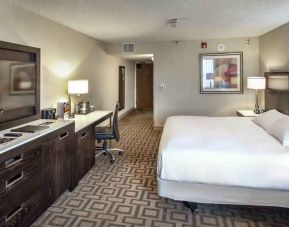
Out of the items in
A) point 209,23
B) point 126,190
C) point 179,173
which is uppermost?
point 209,23

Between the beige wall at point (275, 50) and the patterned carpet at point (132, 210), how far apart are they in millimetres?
2682

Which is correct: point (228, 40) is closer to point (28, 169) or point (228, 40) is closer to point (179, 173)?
point (179, 173)

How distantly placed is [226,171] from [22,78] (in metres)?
2.38

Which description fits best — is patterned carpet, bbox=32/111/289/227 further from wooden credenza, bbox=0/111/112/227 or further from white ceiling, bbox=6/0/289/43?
white ceiling, bbox=6/0/289/43

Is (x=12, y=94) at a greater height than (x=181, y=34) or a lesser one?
lesser

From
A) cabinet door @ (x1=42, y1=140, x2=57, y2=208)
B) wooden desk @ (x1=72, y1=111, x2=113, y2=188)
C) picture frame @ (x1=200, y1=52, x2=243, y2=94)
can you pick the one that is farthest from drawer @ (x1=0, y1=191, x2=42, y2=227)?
picture frame @ (x1=200, y1=52, x2=243, y2=94)

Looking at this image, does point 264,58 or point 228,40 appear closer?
point 264,58

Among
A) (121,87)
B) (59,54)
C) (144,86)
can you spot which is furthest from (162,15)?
(144,86)

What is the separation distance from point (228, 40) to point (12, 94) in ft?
15.1

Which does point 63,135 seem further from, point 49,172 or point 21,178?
point 21,178

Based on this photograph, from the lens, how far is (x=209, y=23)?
13.6ft

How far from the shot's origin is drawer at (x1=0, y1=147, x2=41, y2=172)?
6.03ft

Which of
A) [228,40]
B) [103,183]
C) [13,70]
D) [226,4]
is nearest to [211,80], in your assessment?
[228,40]

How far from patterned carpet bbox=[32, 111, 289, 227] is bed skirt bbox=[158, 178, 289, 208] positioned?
0.15 metres
